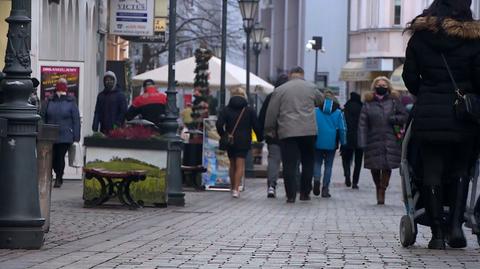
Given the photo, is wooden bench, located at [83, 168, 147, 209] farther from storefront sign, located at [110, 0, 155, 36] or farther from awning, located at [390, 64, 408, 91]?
awning, located at [390, 64, 408, 91]

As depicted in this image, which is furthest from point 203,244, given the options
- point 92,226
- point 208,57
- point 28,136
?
point 208,57

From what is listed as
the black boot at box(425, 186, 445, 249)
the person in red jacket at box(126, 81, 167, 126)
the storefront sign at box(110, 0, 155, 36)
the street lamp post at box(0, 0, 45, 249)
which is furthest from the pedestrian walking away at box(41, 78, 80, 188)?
the black boot at box(425, 186, 445, 249)

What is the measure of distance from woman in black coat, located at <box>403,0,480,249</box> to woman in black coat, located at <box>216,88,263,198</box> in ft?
35.5

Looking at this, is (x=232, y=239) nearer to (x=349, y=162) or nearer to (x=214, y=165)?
(x=214, y=165)

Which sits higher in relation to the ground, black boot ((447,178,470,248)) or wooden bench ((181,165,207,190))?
black boot ((447,178,470,248))

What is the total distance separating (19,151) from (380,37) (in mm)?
53289

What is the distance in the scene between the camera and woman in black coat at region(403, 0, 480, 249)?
1045cm

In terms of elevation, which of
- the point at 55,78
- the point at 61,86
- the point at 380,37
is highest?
the point at 380,37

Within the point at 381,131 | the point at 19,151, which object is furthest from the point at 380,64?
the point at 19,151

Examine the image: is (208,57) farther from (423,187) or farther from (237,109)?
(423,187)

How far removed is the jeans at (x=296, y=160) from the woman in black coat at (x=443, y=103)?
28.8 ft

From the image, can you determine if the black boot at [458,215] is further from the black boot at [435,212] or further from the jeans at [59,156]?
the jeans at [59,156]

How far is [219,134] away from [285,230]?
28.8 ft

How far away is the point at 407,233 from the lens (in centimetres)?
1074
